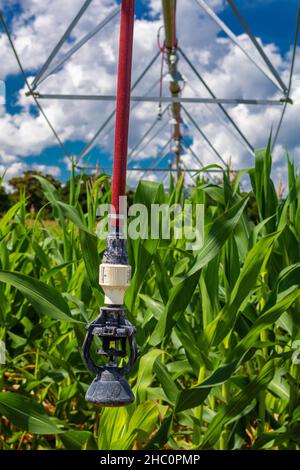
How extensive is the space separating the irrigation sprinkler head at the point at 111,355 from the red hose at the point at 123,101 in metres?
0.13

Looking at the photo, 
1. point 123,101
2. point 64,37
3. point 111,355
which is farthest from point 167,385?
point 64,37

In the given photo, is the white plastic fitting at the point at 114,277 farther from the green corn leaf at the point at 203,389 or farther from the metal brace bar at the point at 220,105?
the metal brace bar at the point at 220,105

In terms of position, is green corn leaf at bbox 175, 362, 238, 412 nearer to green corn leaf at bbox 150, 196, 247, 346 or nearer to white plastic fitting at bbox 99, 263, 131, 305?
green corn leaf at bbox 150, 196, 247, 346

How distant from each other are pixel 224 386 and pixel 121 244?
0.83 metres

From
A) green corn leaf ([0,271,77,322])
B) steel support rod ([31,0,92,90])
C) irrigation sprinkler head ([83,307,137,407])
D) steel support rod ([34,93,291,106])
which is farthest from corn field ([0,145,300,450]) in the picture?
steel support rod ([34,93,291,106])

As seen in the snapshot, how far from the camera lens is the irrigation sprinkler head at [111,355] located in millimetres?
641

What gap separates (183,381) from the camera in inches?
77.7

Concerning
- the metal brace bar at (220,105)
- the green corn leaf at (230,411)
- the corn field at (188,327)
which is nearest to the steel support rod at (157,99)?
the metal brace bar at (220,105)

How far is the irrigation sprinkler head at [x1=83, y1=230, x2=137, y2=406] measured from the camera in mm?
628

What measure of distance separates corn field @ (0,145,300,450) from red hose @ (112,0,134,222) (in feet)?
1.43

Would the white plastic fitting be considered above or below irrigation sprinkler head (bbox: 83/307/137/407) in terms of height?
above

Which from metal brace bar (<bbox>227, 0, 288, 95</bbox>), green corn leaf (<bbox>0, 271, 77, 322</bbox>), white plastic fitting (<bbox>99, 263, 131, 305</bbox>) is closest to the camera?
white plastic fitting (<bbox>99, 263, 131, 305</bbox>)

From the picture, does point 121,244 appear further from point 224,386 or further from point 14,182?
point 14,182
